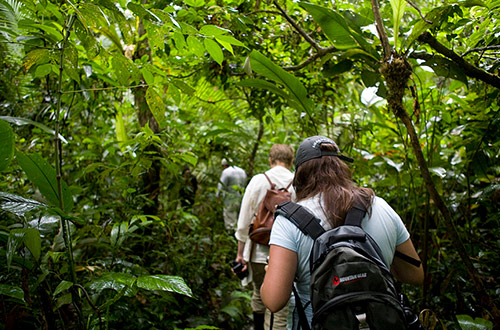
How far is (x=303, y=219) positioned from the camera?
4.58 ft

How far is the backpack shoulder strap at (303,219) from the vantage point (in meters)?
1.37

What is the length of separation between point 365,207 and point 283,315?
1597 millimetres

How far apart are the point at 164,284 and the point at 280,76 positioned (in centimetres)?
140

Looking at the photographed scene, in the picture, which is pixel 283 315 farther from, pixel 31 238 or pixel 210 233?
pixel 31 238

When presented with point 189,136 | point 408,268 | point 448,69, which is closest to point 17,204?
point 408,268

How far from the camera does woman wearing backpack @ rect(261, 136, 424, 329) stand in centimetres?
140

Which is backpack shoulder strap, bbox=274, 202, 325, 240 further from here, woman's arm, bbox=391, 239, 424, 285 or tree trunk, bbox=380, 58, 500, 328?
tree trunk, bbox=380, 58, 500, 328

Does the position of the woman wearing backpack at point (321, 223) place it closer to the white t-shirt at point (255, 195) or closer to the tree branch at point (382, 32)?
the tree branch at point (382, 32)

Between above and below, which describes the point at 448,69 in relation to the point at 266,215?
above

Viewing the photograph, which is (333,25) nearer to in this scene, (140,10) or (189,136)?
(140,10)

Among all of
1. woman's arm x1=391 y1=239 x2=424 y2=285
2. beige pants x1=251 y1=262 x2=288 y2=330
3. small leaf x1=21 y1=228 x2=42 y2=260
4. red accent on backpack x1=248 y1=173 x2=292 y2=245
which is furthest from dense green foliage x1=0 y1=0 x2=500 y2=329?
red accent on backpack x1=248 y1=173 x2=292 y2=245

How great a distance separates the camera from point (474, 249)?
2.53 metres

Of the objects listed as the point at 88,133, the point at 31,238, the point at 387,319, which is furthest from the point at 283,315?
the point at 88,133

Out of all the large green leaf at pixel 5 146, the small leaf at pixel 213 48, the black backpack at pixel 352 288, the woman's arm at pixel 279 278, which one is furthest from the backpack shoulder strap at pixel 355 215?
the large green leaf at pixel 5 146
